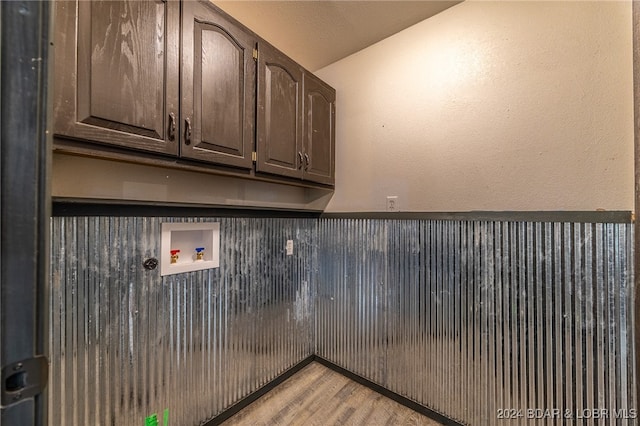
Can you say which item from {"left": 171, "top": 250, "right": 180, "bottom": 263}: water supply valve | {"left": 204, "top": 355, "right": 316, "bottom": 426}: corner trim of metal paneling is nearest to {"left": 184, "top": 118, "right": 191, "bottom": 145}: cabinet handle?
{"left": 171, "top": 250, "right": 180, "bottom": 263}: water supply valve

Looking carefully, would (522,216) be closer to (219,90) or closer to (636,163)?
(636,163)

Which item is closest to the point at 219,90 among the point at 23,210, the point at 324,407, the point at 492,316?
the point at 23,210

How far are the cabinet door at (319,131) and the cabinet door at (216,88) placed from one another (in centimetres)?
46

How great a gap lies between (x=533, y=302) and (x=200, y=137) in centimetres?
182

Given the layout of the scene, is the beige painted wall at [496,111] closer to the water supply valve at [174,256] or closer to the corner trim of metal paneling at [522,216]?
the corner trim of metal paneling at [522,216]

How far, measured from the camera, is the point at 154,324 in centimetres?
126

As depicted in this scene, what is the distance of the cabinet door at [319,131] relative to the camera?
1774 millimetres

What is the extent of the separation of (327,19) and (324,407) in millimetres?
2493

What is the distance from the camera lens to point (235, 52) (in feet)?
4.31

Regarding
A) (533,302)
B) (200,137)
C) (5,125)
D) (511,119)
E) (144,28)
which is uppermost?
(144,28)

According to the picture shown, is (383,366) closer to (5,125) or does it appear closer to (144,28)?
(5,125)

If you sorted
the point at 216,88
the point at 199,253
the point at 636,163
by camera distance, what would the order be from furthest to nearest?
the point at 199,253
the point at 216,88
the point at 636,163

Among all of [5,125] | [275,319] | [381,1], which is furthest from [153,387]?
[381,1]

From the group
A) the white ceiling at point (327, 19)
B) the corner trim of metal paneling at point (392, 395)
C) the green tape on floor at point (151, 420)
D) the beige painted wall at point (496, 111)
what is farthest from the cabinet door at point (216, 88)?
the corner trim of metal paneling at point (392, 395)
